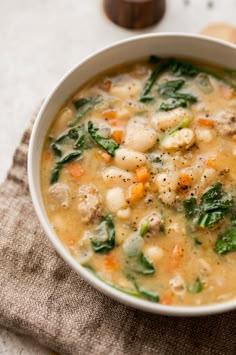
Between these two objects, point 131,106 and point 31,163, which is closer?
point 31,163

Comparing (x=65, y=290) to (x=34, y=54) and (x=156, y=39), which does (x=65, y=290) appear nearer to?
(x=156, y=39)

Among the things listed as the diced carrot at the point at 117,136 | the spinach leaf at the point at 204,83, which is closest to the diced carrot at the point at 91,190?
the diced carrot at the point at 117,136

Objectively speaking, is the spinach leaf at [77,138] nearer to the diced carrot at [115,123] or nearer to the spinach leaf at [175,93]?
the diced carrot at [115,123]

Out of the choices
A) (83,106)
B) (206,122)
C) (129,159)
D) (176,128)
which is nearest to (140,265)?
(129,159)

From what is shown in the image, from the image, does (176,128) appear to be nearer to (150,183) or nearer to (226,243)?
(150,183)

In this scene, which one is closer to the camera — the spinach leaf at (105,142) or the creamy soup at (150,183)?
the creamy soup at (150,183)

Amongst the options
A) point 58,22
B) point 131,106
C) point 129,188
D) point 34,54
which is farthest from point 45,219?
point 58,22
